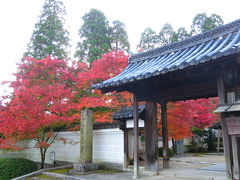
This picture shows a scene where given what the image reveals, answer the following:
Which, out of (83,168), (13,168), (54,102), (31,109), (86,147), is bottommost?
(13,168)

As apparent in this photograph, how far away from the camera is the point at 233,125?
16.5 feet

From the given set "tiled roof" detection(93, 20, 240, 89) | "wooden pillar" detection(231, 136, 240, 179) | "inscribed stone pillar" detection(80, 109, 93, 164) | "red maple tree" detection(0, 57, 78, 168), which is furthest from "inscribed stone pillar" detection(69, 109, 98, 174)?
"wooden pillar" detection(231, 136, 240, 179)

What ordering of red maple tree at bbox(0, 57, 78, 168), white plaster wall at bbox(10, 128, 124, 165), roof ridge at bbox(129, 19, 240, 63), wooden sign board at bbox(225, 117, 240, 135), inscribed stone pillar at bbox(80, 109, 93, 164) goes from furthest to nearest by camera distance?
white plaster wall at bbox(10, 128, 124, 165), inscribed stone pillar at bbox(80, 109, 93, 164), red maple tree at bbox(0, 57, 78, 168), roof ridge at bbox(129, 19, 240, 63), wooden sign board at bbox(225, 117, 240, 135)

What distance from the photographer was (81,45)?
24.0 meters

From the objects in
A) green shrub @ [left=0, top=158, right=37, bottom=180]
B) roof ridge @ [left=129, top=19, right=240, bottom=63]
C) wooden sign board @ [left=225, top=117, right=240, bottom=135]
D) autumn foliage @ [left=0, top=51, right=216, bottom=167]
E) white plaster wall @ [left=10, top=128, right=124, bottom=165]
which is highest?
roof ridge @ [left=129, top=19, right=240, bottom=63]

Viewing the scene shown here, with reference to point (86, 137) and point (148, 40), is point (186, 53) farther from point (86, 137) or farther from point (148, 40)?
point (148, 40)

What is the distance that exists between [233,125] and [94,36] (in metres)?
20.8

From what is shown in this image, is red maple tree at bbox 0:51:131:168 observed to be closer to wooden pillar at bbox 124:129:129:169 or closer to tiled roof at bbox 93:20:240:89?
wooden pillar at bbox 124:129:129:169

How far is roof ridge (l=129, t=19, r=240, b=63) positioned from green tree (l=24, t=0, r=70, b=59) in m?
14.7

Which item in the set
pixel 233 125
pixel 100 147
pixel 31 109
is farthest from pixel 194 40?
pixel 31 109

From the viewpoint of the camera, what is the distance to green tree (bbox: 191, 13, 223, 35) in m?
25.9

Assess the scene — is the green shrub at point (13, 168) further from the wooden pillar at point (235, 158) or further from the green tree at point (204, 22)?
the green tree at point (204, 22)

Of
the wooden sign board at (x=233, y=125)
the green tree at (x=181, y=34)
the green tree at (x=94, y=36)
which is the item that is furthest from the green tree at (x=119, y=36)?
the wooden sign board at (x=233, y=125)

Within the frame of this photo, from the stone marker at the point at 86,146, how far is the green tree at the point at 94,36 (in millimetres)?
11682
